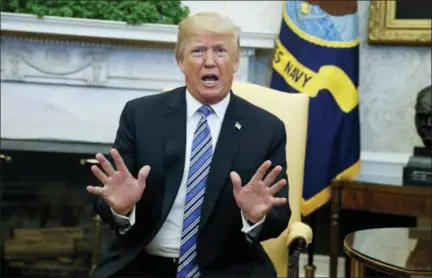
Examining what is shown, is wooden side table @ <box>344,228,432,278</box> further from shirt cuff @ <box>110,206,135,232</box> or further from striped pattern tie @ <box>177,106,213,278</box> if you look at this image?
shirt cuff @ <box>110,206,135,232</box>

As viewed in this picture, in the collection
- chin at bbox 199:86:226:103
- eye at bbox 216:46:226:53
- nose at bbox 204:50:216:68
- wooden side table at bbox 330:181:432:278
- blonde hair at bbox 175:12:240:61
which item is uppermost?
blonde hair at bbox 175:12:240:61

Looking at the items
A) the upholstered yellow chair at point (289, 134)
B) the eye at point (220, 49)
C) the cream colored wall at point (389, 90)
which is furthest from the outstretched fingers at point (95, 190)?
the cream colored wall at point (389, 90)

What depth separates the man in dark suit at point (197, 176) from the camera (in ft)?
6.15

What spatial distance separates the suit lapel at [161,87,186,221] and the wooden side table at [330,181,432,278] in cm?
150

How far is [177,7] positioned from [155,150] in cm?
195

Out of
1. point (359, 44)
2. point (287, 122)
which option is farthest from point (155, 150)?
point (359, 44)

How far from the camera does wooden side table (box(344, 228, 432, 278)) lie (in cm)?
191

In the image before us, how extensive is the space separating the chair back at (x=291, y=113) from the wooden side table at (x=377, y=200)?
795mm

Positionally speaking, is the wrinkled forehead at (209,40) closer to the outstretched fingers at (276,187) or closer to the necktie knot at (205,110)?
the necktie knot at (205,110)

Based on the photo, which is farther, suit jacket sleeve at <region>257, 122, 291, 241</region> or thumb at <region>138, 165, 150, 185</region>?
suit jacket sleeve at <region>257, 122, 291, 241</region>

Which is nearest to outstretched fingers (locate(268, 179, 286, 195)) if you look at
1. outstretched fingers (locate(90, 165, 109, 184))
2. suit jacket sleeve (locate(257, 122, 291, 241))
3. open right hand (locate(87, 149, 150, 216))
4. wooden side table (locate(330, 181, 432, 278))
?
suit jacket sleeve (locate(257, 122, 291, 241))

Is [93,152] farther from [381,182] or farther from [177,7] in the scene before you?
[381,182]

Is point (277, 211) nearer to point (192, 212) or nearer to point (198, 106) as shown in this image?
point (192, 212)

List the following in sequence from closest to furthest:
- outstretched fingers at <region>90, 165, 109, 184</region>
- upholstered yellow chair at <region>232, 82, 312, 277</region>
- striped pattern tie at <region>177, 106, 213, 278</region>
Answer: outstretched fingers at <region>90, 165, 109, 184</region>
striped pattern tie at <region>177, 106, 213, 278</region>
upholstered yellow chair at <region>232, 82, 312, 277</region>
